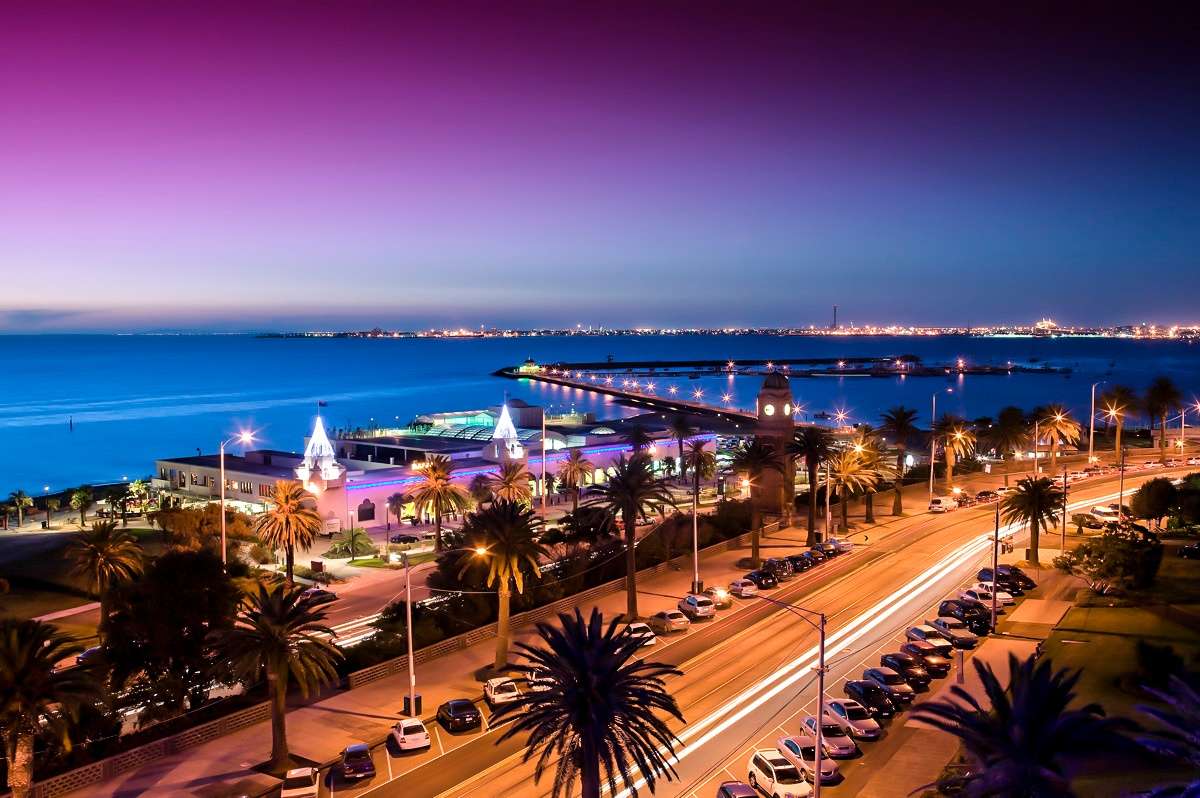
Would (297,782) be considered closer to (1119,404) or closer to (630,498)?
(630,498)

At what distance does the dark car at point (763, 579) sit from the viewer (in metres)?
45.5

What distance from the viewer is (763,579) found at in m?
45.8

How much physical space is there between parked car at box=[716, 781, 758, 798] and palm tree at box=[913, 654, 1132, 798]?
633 centimetres

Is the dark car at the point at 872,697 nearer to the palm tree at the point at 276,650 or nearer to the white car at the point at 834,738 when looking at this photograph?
the white car at the point at 834,738

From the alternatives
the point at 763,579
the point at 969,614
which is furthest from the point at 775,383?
the point at 969,614

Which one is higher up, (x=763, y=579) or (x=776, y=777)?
(x=776, y=777)

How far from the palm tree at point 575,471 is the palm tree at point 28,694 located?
1649 inches

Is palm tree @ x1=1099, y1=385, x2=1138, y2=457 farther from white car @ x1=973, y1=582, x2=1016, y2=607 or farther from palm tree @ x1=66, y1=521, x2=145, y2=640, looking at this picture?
palm tree @ x1=66, y1=521, x2=145, y2=640

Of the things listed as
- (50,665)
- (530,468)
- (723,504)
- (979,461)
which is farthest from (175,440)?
(50,665)

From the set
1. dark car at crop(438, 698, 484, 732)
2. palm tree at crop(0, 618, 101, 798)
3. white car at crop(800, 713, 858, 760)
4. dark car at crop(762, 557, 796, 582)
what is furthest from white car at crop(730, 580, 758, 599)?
palm tree at crop(0, 618, 101, 798)

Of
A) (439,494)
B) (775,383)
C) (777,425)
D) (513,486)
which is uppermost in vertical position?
(775,383)

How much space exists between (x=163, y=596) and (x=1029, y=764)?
1064 inches

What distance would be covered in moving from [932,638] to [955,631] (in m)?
2.39

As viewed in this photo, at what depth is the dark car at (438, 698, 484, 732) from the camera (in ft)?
94.6
